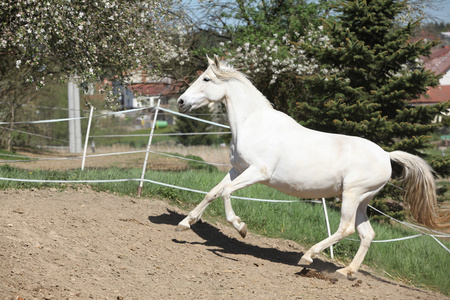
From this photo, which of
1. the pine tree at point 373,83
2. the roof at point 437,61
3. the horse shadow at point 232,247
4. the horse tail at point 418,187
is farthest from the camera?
the roof at point 437,61

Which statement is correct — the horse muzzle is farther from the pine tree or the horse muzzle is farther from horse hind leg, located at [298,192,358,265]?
the pine tree

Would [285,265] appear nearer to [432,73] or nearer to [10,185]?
[10,185]

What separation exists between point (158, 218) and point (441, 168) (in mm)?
6794

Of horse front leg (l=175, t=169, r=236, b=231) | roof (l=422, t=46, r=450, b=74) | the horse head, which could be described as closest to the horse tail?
horse front leg (l=175, t=169, r=236, b=231)

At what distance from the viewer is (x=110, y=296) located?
13.6 ft

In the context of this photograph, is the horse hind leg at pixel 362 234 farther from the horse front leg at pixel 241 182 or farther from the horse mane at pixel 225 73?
the horse mane at pixel 225 73

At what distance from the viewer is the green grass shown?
7.59 meters

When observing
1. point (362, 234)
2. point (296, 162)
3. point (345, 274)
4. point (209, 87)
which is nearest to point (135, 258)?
point (296, 162)

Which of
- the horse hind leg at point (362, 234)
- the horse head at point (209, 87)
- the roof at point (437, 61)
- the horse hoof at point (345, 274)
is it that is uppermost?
the roof at point (437, 61)

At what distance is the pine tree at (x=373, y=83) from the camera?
10609 millimetres

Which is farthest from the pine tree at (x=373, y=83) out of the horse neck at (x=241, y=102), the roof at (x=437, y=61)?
the horse neck at (x=241, y=102)

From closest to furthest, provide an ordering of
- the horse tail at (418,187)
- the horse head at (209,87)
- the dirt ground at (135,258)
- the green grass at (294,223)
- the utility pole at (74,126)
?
1. the dirt ground at (135,258)
2. the horse head at (209,87)
3. the horse tail at (418,187)
4. the green grass at (294,223)
5. the utility pole at (74,126)

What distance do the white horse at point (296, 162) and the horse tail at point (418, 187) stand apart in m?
0.02

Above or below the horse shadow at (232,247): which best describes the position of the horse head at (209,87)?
above
